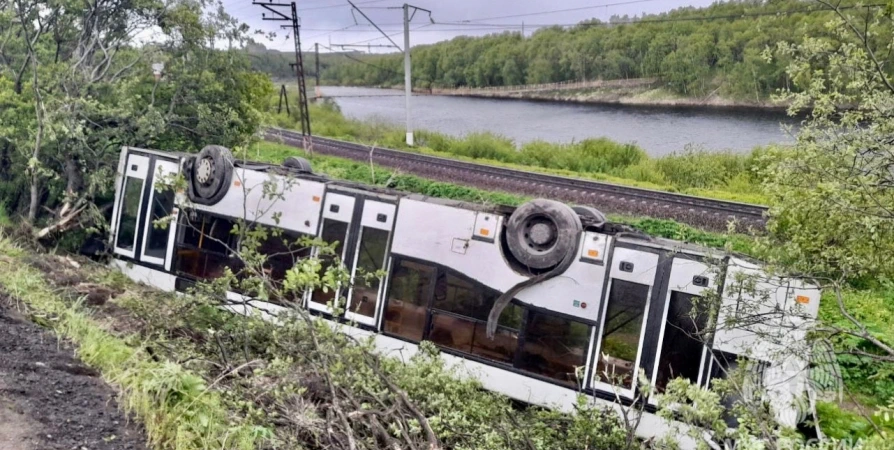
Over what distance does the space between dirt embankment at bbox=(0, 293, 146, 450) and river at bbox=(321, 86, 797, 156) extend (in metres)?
21.9

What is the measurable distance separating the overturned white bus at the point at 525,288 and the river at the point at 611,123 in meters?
18.0

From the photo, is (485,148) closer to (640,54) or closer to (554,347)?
(640,54)

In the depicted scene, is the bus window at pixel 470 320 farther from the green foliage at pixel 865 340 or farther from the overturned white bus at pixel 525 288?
the green foliage at pixel 865 340

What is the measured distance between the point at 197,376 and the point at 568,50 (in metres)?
34.4

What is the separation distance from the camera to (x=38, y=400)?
4.97 m

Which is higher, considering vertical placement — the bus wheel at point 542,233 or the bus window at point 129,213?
the bus wheel at point 542,233

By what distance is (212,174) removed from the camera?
32.8 ft

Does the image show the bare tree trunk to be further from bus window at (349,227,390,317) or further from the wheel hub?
bus window at (349,227,390,317)

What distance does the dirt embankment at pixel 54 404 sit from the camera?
452cm

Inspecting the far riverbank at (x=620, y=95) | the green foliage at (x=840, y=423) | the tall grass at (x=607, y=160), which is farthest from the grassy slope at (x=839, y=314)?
the far riverbank at (x=620, y=95)

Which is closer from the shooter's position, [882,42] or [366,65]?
[882,42]

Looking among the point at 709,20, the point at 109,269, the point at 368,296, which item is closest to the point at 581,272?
the point at 368,296

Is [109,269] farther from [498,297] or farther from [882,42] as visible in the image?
[882,42]

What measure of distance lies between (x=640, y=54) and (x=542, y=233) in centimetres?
2777
